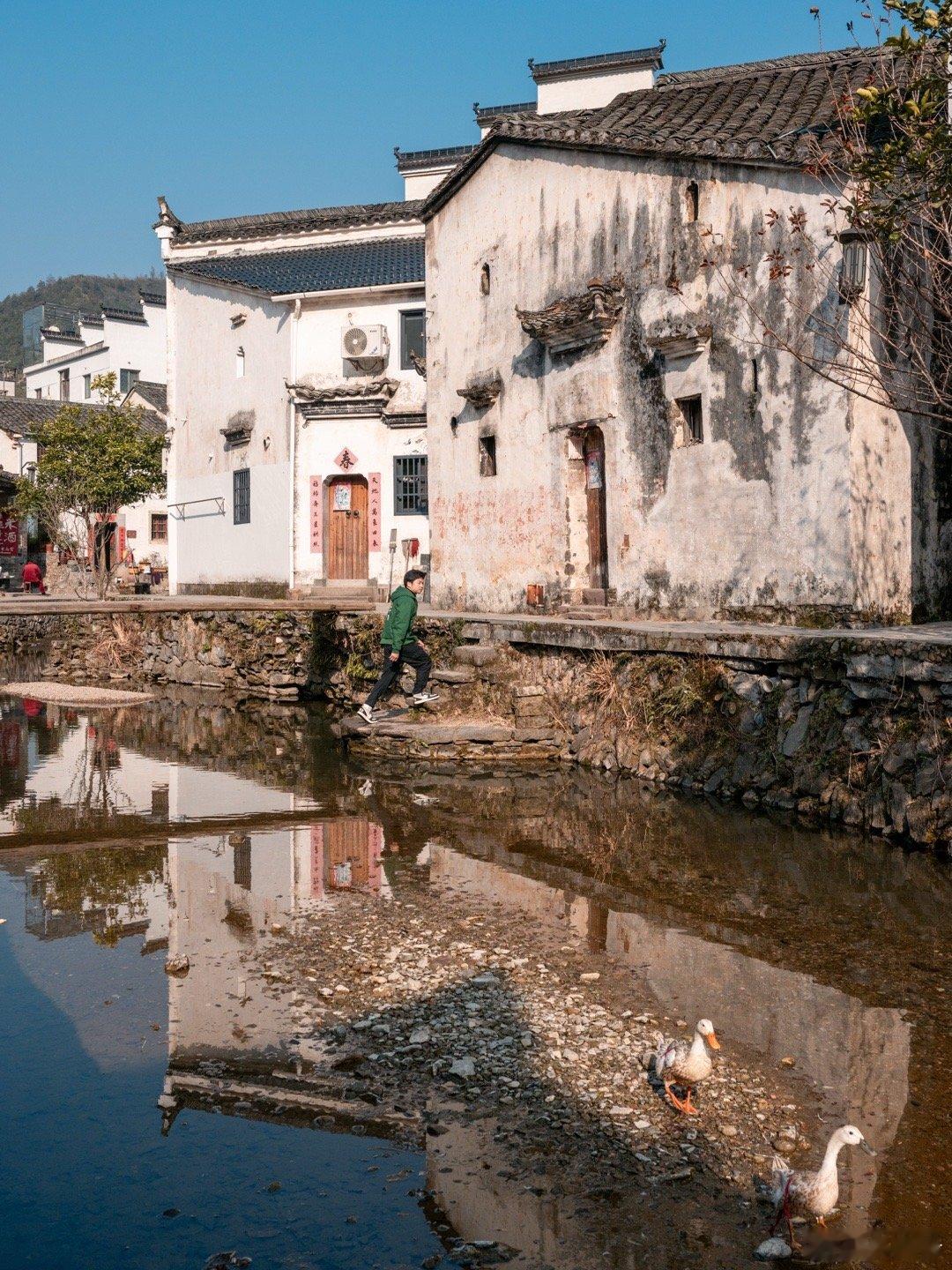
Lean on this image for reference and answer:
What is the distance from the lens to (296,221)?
28906 mm

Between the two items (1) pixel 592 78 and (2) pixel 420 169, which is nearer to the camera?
(1) pixel 592 78

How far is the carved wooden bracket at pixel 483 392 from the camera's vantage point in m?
18.1

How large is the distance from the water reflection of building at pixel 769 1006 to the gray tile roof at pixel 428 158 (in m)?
29.2

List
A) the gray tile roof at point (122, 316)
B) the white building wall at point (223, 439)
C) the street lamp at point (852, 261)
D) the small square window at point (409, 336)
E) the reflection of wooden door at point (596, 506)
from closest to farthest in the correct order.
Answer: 1. the street lamp at point (852, 261)
2. the reflection of wooden door at point (596, 506)
3. the small square window at point (409, 336)
4. the white building wall at point (223, 439)
5. the gray tile roof at point (122, 316)

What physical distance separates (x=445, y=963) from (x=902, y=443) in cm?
888

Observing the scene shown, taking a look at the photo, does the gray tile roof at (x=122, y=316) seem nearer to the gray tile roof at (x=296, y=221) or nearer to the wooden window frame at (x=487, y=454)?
the gray tile roof at (x=296, y=221)

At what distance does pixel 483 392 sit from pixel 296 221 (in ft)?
43.1

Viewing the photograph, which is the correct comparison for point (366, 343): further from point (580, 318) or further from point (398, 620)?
point (398, 620)

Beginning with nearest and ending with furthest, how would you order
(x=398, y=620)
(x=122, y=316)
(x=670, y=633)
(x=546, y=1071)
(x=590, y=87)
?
(x=546, y=1071) → (x=670, y=633) → (x=398, y=620) → (x=590, y=87) → (x=122, y=316)

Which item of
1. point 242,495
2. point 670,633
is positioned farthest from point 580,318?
point 242,495

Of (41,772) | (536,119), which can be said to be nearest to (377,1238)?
(41,772)

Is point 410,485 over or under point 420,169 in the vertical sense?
under

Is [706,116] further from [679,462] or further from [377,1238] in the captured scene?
[377,1238]

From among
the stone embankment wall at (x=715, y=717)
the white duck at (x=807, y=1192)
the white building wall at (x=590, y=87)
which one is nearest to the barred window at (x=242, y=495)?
the stone embankment wall at (x=715, y=717)
